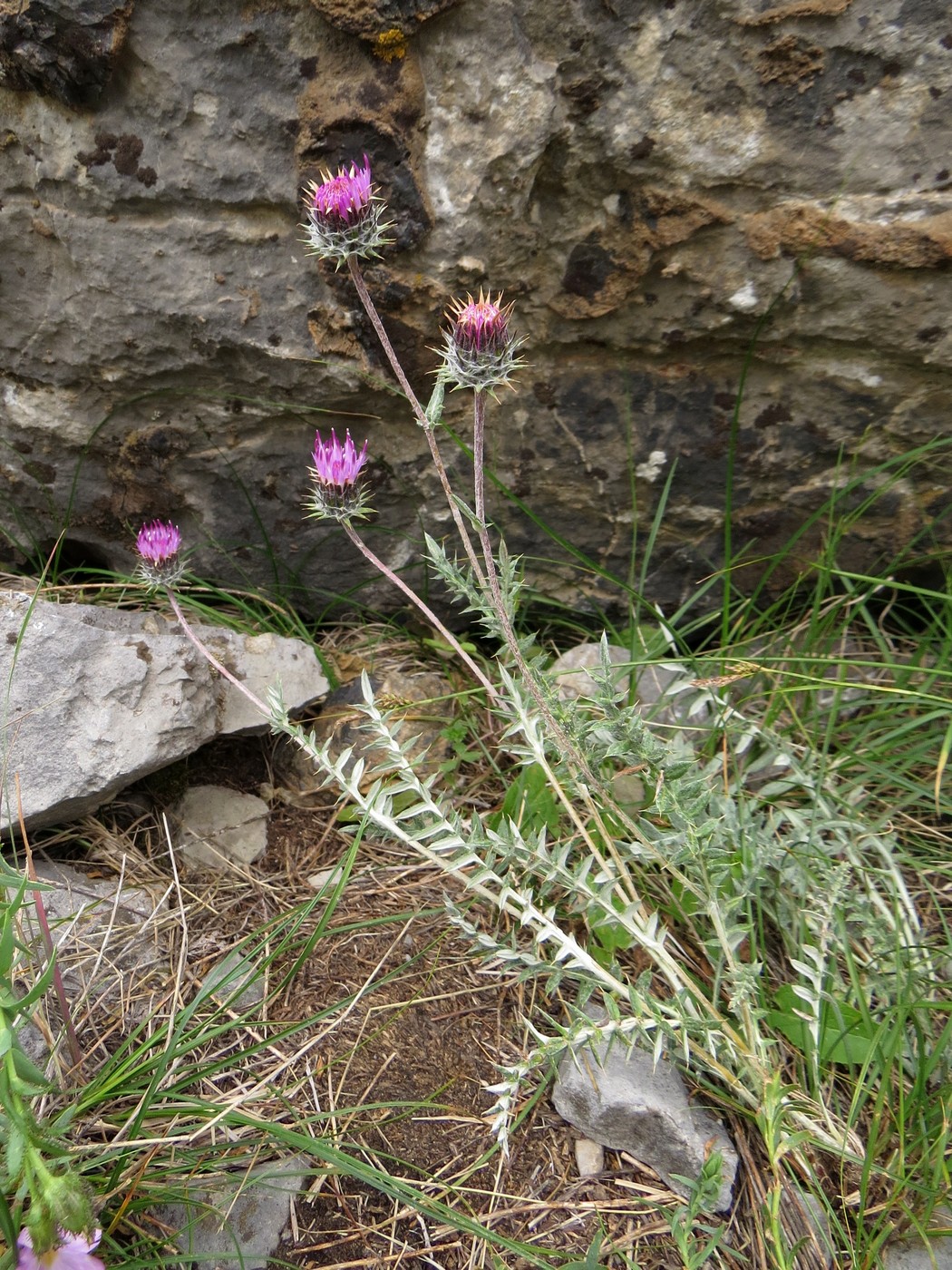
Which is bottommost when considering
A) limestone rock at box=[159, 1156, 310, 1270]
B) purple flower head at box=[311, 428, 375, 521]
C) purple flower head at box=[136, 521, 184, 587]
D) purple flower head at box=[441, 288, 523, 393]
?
limestone rock at box=[159, 1156, 310, 1270]

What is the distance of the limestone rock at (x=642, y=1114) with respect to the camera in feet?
5.72

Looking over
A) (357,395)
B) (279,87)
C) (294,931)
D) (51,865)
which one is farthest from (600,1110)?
(279,87)

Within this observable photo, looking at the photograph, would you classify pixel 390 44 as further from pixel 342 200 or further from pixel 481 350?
pixel 481 350

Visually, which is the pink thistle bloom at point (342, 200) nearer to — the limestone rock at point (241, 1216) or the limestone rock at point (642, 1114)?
the limestone rock at point (642, 1114)

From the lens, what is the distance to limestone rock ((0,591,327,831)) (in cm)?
218

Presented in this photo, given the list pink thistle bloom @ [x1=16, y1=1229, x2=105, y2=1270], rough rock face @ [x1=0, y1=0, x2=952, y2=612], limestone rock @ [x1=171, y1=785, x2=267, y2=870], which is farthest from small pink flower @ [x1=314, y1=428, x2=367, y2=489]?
pink thistle bloom @ [x1=16, y1=1229, x2=105, y2=1270]

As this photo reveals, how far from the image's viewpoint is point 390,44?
2.25 metres

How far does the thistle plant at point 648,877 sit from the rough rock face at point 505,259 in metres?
0.53

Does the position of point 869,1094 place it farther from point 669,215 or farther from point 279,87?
point 279,87

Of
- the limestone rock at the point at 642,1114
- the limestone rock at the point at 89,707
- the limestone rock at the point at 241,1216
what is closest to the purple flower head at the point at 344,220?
the limestone rock at the point at 89,707

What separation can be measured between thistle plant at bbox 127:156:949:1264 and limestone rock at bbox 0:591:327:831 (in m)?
0.24

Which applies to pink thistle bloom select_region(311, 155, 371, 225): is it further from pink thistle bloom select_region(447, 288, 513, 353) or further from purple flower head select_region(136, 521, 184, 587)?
purple flower head select_region(136, 521, 184, 587)

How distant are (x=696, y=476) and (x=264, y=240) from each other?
134cm

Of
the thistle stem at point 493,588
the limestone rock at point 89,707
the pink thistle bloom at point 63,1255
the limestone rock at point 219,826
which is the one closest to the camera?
the pink thistle bloom at point 63,1255
